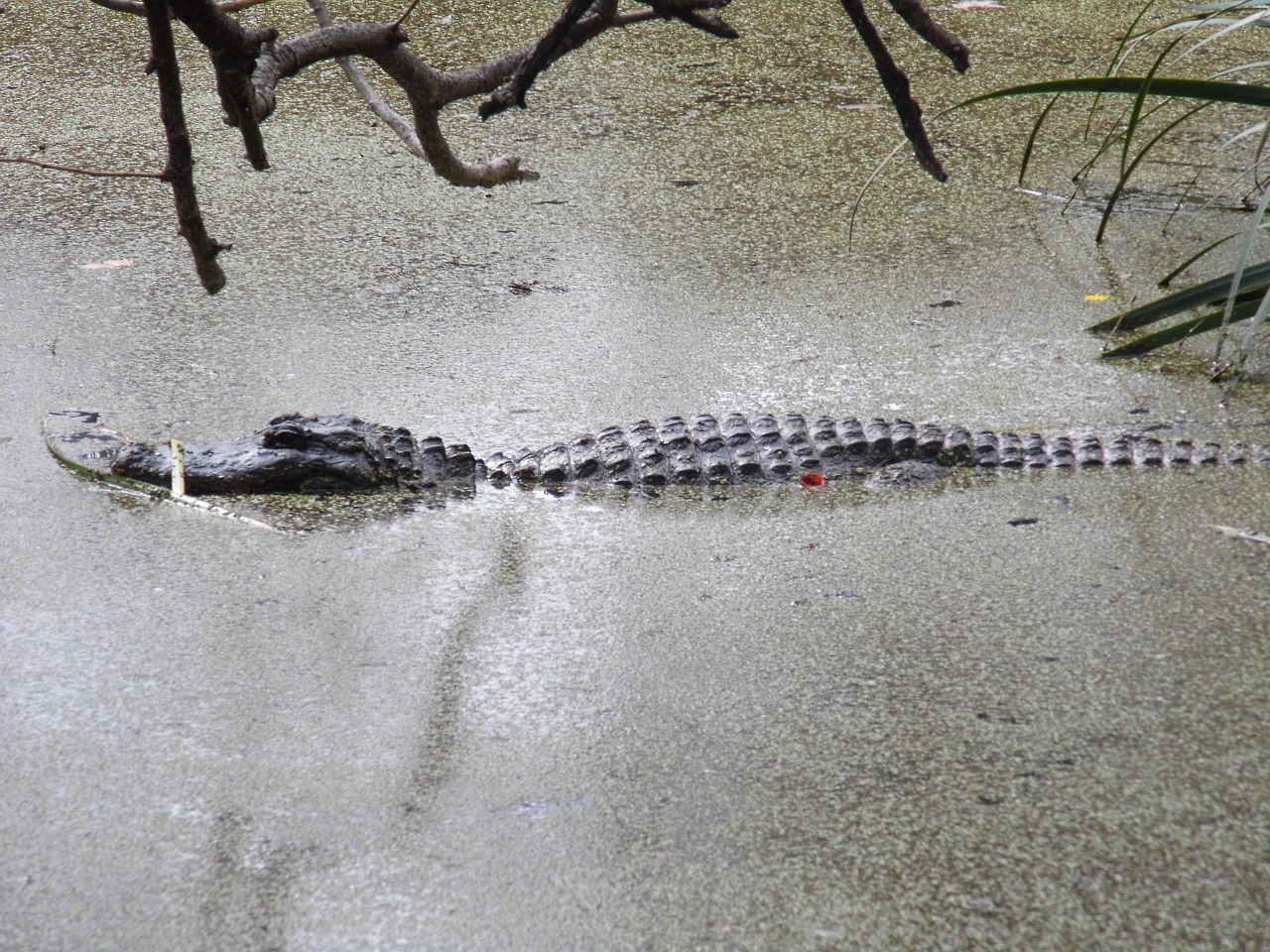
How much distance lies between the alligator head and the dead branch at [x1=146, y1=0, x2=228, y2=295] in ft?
3.48

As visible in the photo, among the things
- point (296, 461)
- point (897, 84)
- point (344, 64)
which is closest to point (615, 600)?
point (296, 461)

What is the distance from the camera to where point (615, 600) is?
1652 mm

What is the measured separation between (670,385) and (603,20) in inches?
51.1

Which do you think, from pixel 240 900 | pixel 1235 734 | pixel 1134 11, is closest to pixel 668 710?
pixel 240 900

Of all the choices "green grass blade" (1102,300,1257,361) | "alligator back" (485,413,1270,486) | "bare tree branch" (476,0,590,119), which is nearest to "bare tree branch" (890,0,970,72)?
"bare tree branch" (476,0,590,119)

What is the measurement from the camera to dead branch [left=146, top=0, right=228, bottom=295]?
0.72 m

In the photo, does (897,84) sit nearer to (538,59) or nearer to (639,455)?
(538,59)

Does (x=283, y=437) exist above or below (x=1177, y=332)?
below

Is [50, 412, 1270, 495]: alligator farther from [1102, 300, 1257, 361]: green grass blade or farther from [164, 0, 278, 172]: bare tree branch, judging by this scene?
[164, 0, 278, 172]: bare tree branch

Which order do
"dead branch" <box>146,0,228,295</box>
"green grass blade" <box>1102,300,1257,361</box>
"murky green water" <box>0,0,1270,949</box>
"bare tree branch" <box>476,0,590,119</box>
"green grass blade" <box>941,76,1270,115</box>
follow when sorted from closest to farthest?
"dead branch" <box>146,0,228,295</box> → "bare tree branch" <box>476,0,590,119</box> → "murky green water" <box>0,0,1270,949</box> → "green grass blade" <box>941,76,1270,115</box> → "green grass blade" <box>1102,300,1257,361</box>

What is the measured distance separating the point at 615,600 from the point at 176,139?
3.23 feet

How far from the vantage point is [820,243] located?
2.78 m

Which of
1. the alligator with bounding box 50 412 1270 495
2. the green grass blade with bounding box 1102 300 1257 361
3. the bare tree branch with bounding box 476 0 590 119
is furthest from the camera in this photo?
the green grass blade with bounding box 1102 300 1257 361

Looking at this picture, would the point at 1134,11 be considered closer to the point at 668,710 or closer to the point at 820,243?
the point at 820,243
